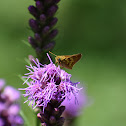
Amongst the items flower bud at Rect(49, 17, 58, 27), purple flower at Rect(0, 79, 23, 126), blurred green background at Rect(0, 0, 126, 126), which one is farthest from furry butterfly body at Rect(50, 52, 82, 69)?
blurred green background at Rect(0, 0, 126, 126)

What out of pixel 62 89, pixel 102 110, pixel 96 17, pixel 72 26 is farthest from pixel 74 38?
pixel 62 89

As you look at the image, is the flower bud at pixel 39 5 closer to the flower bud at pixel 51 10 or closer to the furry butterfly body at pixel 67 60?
the flower bud at pixel 51 10

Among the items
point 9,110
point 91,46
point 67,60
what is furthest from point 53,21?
point 91,46

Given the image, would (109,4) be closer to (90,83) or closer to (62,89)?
(90,83)

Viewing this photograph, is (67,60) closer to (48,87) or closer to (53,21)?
(48,87)

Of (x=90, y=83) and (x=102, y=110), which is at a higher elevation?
(x=90, y=83)

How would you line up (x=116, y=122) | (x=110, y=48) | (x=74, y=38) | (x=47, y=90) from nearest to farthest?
(x=47, y=90), (x=116, y=122), (x=74, y=38), (x=110, y=48)

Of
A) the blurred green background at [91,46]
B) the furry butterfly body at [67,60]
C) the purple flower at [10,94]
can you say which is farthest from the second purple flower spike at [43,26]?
the blurred green background at [91,46]
